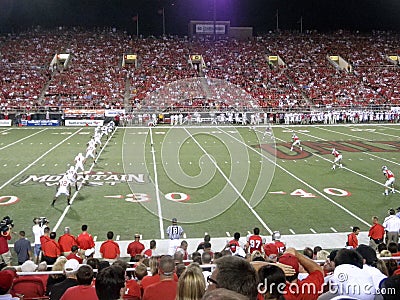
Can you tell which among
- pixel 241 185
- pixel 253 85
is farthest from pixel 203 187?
pixel 253 85

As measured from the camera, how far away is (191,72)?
144 ft

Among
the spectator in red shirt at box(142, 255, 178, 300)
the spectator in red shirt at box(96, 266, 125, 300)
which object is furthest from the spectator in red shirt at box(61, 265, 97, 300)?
the spectator in red shirt at box(142, 255, 178, 300)

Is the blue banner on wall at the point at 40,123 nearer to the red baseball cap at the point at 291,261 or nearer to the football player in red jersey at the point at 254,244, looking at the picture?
the football player in red jersey at the point at 254,244

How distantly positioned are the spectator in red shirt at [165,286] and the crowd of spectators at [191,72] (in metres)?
→ 32.2

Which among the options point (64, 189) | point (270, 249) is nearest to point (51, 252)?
point (270, 249)

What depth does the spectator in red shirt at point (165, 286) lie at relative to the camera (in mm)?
3777

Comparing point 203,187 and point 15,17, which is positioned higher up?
point 15,17

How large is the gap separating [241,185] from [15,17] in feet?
145

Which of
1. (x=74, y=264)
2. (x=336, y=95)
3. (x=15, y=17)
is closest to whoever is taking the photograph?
(x=74, y=264)

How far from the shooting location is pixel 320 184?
14891 mm

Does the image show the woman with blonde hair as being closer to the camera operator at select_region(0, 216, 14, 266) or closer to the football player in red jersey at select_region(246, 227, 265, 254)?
the football player in red jersey at select_region(246, 227, 265, 254)

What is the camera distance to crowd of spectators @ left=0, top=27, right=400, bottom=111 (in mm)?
38000

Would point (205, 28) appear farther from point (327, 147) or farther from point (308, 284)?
point (308, 284)

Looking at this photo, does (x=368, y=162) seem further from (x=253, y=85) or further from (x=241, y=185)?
(x=253, y=85)
